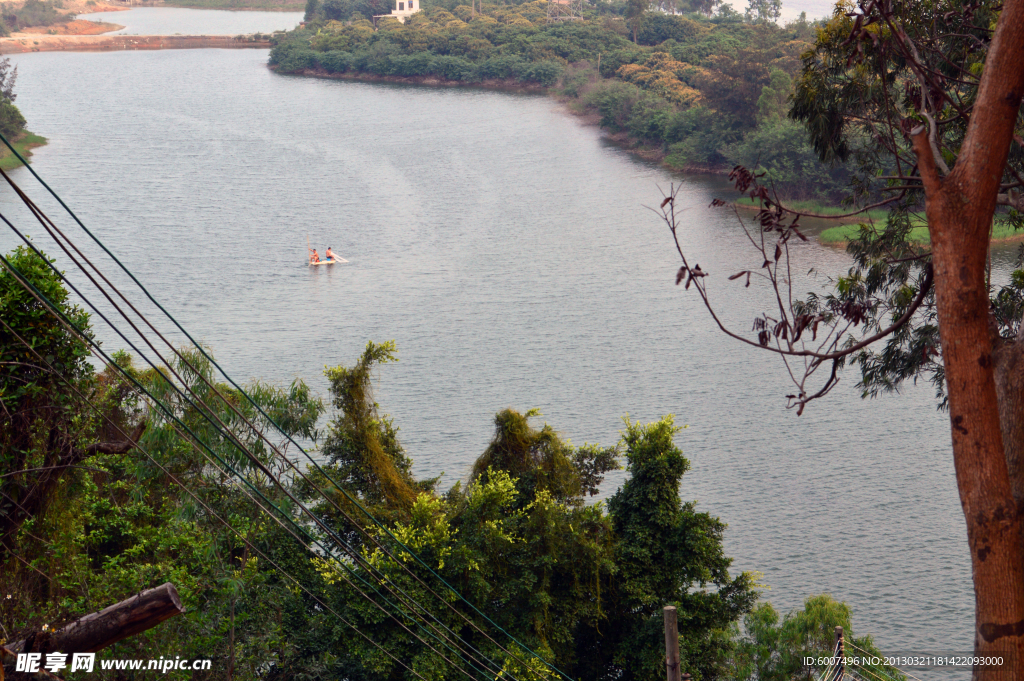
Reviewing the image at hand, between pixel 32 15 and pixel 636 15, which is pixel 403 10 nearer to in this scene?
pixel 636 15

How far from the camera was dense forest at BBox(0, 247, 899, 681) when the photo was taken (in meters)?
12.0

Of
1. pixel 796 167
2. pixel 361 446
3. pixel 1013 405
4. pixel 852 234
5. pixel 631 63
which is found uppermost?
pixel 631 63

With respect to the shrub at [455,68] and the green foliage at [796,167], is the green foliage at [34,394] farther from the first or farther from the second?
the shrub at [455,68]

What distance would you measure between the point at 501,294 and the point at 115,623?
3530cm

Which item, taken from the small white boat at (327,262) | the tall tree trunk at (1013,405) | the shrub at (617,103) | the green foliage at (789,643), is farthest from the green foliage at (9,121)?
the tall tree trunk at (1013,405)

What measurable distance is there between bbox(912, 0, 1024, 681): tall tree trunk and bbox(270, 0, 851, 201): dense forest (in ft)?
154

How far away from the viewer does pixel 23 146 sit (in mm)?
57656

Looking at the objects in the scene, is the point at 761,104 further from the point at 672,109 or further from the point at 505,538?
the point at 505,538

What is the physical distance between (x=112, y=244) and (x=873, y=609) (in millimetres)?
37450

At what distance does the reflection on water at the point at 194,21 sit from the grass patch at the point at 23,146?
49.4m

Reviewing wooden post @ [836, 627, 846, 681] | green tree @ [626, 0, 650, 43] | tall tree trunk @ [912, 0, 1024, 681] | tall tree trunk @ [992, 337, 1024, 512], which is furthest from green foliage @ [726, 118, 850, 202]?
tall tree trunk @ [912, 0, 1024, 681]

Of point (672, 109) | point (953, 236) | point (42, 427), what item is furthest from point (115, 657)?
point (672, 109)

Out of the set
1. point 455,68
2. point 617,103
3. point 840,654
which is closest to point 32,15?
point 455,68

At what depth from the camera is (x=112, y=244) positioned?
145 feet
